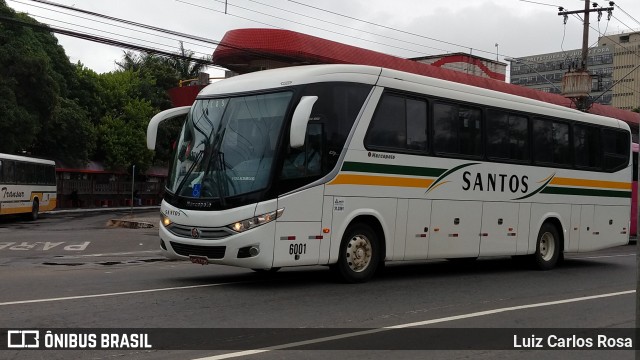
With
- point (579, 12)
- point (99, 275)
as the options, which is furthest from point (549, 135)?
point (579, 12)

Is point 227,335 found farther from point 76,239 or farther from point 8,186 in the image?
point 8,186

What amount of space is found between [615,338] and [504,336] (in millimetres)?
1359

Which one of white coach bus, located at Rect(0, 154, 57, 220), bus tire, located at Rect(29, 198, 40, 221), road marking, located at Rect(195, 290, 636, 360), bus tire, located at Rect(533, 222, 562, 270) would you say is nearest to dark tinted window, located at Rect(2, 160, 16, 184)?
white coach bus, located at Rect(0, 154, 57, 220)

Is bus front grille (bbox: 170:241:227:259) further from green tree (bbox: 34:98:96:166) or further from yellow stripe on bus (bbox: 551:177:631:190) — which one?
green tree (bbox: 34:98:96:166)

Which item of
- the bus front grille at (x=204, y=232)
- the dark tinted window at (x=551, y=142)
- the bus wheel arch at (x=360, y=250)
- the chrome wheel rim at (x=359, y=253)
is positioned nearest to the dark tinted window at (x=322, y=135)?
the bus front grille at (x=204, y=232)

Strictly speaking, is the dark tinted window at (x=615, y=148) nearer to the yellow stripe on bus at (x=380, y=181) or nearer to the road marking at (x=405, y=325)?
the road marking at (x=405, y=325)

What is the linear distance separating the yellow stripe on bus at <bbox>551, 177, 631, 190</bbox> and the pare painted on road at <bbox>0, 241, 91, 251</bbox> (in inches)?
507

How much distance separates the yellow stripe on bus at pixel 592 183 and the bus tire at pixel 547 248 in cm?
100

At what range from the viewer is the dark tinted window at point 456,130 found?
Result: 13145 millimetres

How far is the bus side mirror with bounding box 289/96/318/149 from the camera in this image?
10125 mm

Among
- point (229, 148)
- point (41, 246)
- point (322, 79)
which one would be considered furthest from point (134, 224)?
point (322, 79)

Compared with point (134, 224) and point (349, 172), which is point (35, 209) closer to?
point (134, 224)

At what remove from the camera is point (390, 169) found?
12203mm

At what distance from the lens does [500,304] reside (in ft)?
34.1
